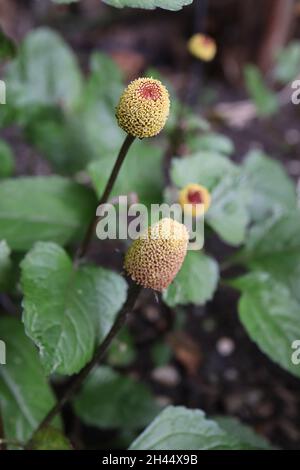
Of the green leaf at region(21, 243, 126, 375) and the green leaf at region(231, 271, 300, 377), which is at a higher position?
the green leaf at region(21, 243, 126, 375)

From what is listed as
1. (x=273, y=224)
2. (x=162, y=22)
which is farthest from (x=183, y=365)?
(x=162, y=22)

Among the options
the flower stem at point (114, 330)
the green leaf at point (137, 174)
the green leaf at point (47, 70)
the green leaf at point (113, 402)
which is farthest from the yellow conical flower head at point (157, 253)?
the green leaf at point (47, 70)

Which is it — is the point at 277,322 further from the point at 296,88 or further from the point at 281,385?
the point at 296,88

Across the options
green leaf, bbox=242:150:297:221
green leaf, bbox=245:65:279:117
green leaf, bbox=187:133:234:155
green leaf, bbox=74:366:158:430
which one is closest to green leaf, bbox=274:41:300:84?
green leaf, bbox=245:65:279:117

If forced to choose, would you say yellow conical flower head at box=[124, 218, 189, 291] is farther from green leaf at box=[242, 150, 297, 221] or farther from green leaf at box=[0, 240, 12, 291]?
green leaf at box=[242, 150, 297, 221]

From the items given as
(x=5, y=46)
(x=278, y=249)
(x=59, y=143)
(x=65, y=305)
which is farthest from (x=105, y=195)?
(x=59, y=143)

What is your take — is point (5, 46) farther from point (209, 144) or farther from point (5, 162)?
point (209, 144)
